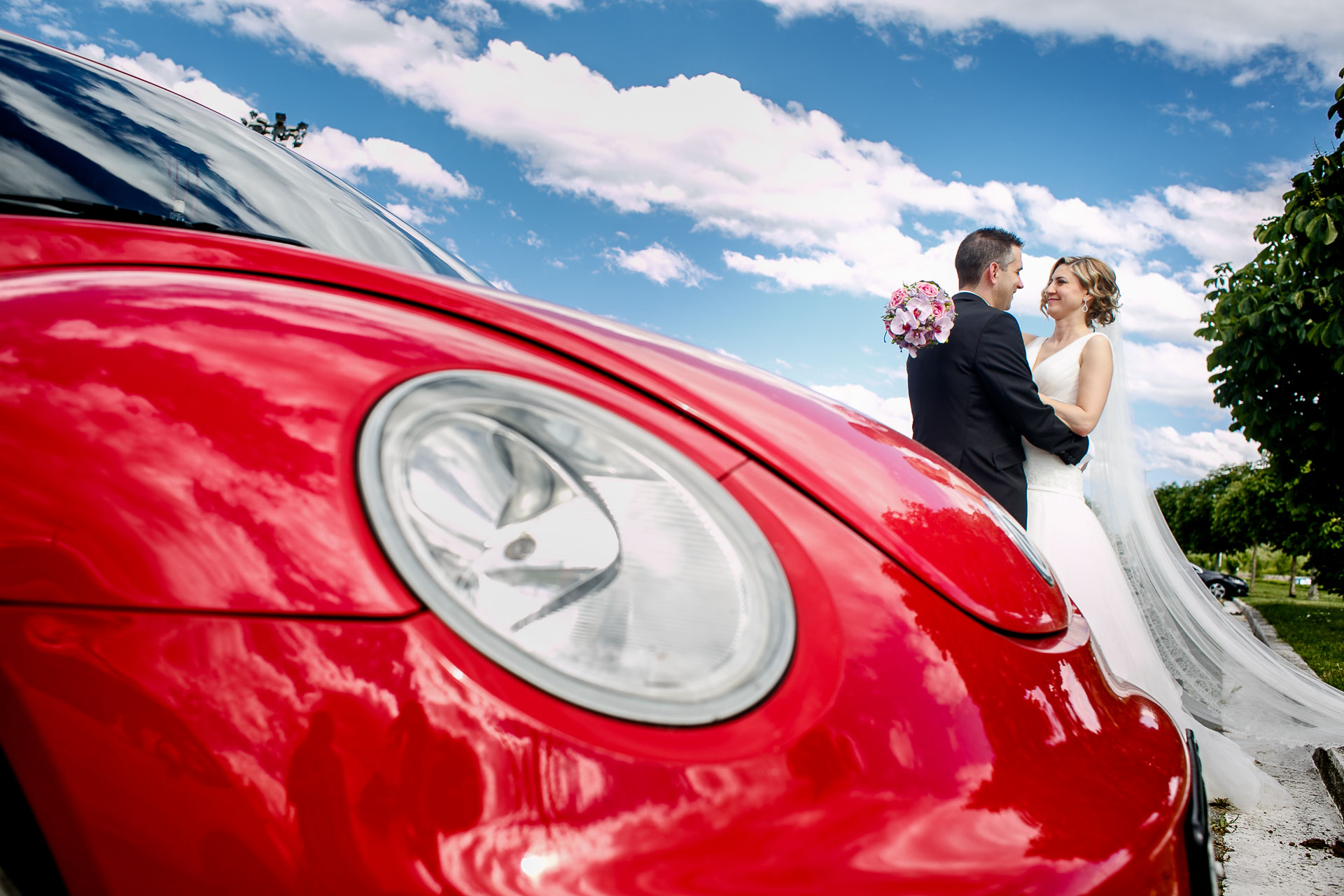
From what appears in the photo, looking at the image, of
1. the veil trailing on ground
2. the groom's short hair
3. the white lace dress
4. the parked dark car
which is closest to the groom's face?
the groom's short hair

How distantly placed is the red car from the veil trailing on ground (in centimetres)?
434

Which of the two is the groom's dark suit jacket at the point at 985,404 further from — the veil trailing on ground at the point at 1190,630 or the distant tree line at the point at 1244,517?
the distant tree line at the point at 1244,517

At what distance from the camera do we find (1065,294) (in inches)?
166

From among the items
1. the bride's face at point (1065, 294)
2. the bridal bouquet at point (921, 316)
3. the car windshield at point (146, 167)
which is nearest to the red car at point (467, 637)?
the car windshield at point (146, 167)

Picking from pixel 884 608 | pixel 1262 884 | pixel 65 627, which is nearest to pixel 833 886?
pixel 884 608

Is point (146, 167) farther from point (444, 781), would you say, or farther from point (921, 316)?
point (921, 316)

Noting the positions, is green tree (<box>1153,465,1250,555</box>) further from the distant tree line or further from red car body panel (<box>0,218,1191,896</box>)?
red car body panel (<box>0,218,1191,896</box>)

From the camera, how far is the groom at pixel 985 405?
345 cm

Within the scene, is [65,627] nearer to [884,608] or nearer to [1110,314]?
[884,608]

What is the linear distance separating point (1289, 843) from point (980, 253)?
8.46 feet

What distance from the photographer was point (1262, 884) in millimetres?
2420

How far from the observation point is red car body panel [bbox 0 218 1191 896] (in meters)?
0.61

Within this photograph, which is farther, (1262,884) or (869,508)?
(1262,884)

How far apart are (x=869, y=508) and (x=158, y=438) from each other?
69 centimetres
